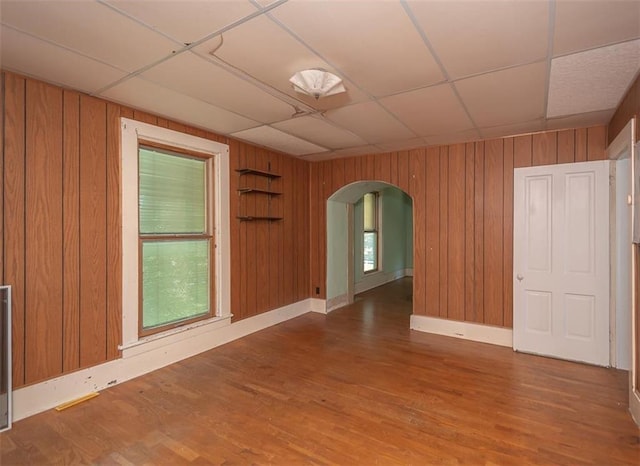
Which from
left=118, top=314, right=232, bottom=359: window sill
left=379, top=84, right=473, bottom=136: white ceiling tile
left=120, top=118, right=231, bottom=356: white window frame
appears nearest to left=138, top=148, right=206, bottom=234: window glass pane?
left=120, top=118, right=231, bottom=356: white window frame

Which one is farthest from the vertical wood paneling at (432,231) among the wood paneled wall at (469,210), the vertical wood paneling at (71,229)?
the vertical wood paneling at (71,229)

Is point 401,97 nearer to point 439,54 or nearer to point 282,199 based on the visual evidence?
point 439,54

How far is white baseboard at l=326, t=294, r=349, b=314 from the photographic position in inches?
219

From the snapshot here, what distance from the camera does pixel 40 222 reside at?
2.54 meters

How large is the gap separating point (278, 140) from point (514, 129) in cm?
278

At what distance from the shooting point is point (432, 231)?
4.54 meters

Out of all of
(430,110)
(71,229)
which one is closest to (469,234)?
(430,110)

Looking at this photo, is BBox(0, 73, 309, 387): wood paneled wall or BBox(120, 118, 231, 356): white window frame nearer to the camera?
Answer: BBox(0, 73, 309, 387): wood paneled wall

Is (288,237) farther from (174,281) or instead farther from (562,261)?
(562,261)

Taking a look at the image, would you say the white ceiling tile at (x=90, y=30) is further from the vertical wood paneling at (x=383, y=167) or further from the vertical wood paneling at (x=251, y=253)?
the vertical wood paneling at (x=383, y=167)

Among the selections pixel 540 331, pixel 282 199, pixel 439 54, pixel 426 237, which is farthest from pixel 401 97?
pixel 540 331

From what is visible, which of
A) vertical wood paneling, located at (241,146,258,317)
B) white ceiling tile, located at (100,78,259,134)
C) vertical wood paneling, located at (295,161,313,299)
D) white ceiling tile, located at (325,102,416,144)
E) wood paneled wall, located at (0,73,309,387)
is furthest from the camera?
vertical wood paneling, located at (295,161,313,299)

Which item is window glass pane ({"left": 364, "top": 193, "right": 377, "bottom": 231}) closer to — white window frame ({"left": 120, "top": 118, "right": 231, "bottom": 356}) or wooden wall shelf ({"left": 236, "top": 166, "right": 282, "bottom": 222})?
wooden wall shelf ({"left": 236, "top": 166, "right": 282, "bottom": 222})

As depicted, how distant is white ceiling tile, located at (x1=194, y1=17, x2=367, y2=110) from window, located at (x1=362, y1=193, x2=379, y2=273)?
5.59 meters
